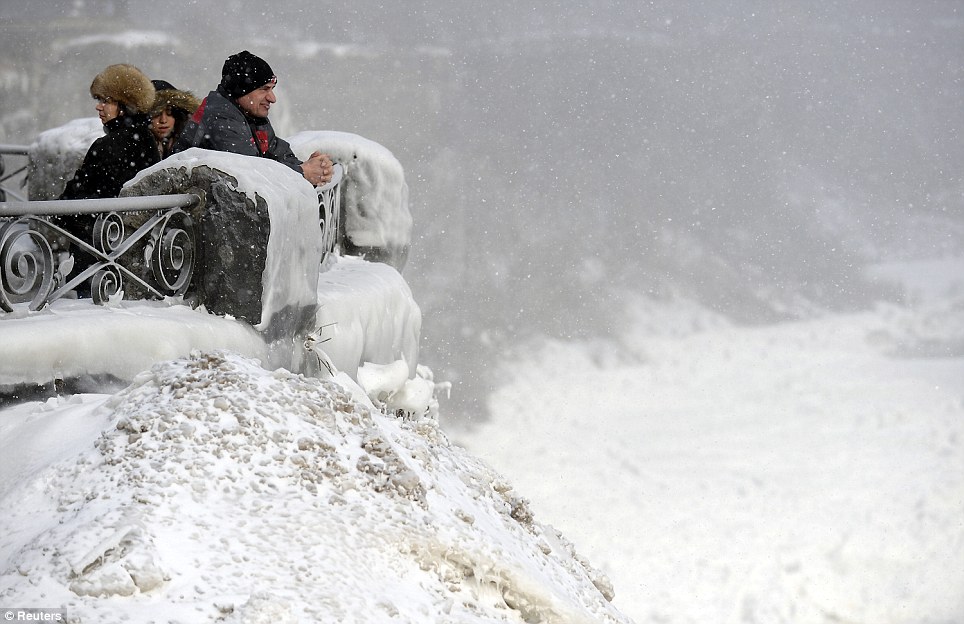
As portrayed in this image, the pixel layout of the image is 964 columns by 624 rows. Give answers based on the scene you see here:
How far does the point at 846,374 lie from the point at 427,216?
1473 centimetres

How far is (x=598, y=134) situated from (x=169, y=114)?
3056 cm

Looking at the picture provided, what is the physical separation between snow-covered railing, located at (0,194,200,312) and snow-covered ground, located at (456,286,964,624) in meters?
19.4

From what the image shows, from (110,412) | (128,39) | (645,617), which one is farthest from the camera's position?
(128,39)

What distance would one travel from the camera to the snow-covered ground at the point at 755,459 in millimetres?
21219

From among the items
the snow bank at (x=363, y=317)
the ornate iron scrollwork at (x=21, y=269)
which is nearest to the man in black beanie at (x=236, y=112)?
the snow bank at (x=363, y=317)

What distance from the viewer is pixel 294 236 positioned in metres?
3.69

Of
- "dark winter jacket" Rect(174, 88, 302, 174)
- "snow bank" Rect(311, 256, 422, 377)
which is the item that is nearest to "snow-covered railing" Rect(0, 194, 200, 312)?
"dark winter jacket" Rect(174, 88, 302, 174)

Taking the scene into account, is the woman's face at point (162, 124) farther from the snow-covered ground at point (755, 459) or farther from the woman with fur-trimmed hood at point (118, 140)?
the snow-covered ground at point (755, 459)

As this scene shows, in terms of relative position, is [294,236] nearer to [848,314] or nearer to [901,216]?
[848,314]

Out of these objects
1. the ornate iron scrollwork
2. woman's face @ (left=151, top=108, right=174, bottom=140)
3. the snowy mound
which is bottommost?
the snowy mound

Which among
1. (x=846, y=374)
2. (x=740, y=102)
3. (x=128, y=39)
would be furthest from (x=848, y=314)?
(x=128, y=39)

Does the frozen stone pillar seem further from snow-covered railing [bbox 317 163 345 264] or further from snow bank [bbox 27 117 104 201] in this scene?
snow bank [bbox 27 117 104 201]

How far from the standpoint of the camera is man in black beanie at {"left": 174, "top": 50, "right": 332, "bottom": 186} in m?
4.10

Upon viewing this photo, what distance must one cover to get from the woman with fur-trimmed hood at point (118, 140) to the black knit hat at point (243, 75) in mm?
396
